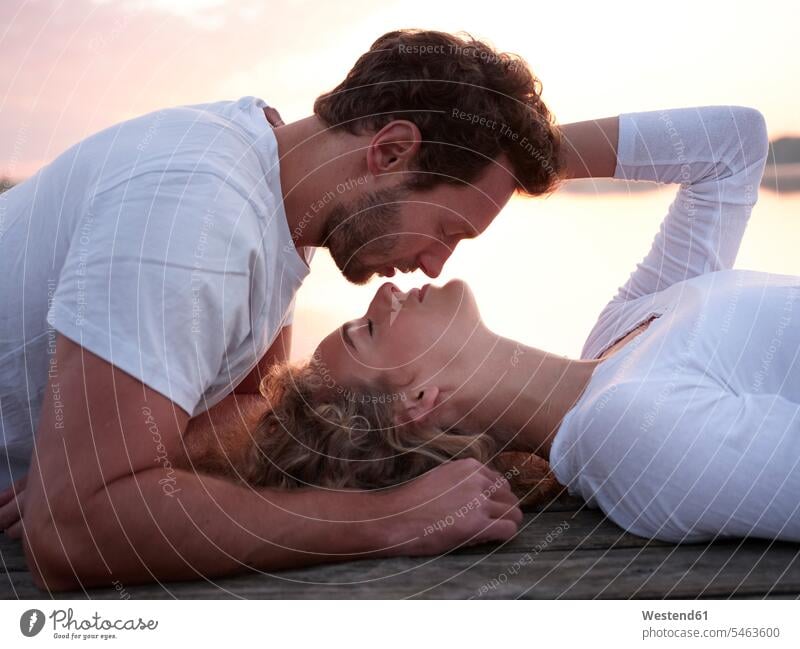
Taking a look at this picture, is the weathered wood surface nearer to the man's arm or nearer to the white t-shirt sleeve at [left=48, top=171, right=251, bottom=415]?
the man's arm

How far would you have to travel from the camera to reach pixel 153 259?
1784 mm

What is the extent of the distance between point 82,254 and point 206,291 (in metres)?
0.24

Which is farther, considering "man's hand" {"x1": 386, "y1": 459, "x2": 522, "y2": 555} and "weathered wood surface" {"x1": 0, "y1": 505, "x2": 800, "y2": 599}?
"man's hand" {"x1": 386, "y1": 459, "x2": 522, "y2": 555}

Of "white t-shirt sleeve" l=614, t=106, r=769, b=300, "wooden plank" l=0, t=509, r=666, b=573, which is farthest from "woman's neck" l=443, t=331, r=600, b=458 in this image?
"white t-shirt sleeve" l=614, t=106, r=769, b=300

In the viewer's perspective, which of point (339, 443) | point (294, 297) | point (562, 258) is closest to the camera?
point (339, 443)

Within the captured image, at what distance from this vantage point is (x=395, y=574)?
187 centimetres

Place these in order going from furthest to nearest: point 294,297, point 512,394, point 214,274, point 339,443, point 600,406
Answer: point 294,297, point 512,394, point 339,443, point 600,406, point 214,274

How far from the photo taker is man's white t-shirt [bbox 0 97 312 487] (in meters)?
1.77

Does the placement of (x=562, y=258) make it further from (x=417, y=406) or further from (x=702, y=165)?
(x=417, y=406)

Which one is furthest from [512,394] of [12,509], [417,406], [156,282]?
[12,509]

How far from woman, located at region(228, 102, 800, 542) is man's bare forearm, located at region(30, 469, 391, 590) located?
0.79ft

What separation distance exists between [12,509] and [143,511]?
0.59m

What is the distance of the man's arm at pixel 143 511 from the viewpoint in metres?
1.72

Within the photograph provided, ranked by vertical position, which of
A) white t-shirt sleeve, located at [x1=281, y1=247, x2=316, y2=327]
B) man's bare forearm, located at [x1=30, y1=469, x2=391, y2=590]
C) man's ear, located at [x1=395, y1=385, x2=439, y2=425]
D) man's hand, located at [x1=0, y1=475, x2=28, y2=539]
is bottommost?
man's hand, located at [x1=0, y1=475, x2=28, y2=539]
